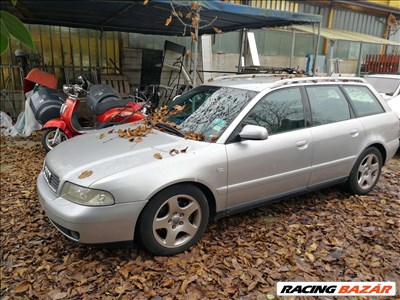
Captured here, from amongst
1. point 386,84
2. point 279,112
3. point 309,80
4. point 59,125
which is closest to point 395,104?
point 386,84

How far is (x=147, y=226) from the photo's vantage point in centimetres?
275

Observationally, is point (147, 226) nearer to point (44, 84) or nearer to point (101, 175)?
point (101, 175)

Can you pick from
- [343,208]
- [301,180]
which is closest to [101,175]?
[301,180]

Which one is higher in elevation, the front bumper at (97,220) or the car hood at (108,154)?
the car hood at (108,154)

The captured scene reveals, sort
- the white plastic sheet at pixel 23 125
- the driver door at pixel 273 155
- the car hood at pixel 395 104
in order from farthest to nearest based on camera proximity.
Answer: the white plastic sheet at pixel 23 125 < the car hood at pixel 395 104 < the driver door at pixel 273 155

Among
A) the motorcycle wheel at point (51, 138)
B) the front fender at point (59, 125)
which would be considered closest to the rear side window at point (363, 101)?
the front fender at point (59, 125)

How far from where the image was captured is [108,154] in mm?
2984

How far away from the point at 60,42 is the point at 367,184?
26.6 feet

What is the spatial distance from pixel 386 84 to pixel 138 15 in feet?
21.4

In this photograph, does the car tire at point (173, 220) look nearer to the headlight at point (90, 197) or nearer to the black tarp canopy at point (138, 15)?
the headlight at point (90, 197)

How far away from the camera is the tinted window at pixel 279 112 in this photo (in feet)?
11.0

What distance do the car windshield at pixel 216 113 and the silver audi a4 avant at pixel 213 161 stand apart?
12 millimetres

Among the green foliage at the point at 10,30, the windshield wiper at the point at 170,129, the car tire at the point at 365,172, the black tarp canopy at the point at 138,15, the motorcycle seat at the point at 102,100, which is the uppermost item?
the black tarp canopy at the point at 138,15

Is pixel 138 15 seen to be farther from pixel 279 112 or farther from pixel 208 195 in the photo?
pixel 208 195
